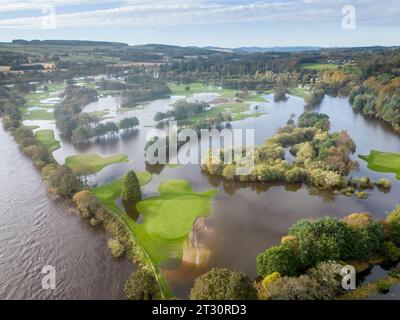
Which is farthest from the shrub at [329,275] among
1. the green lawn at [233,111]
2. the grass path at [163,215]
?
the green lawn at [233,111]

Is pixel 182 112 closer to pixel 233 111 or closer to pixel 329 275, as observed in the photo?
pixel 233 111

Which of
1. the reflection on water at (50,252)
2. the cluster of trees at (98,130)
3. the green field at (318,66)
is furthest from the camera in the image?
the green field at (318,66)

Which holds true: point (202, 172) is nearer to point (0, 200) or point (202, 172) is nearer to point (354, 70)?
point (0, 200)

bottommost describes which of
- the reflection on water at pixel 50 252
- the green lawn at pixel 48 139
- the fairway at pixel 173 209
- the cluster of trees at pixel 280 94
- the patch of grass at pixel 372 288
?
the patch of grass at pixel 372 288

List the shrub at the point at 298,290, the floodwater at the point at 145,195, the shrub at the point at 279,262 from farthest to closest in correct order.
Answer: the floodwater at the point at 145,195 < the shrub at the point at 279,262 < the shrub at the point at 298,290

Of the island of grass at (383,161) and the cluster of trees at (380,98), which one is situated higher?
the cluster of trees at (380,98)

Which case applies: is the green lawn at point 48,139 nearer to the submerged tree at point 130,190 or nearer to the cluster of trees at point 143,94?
the cluster of trees at point 143,94

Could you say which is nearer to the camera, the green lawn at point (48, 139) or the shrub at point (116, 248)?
the shrub at point (116, 248)
